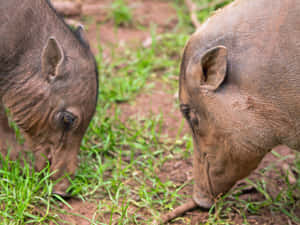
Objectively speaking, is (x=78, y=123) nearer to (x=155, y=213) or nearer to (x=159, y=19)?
(x=155, y=213)

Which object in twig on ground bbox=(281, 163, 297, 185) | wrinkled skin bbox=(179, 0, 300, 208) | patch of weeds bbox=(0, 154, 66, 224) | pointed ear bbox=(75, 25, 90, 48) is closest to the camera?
wrinkled skin bbox=(179, 0, 300, 208)

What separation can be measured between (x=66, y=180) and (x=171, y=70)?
8.54 ft

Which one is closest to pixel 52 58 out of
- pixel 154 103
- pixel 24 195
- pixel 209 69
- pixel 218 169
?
pixel 24 195

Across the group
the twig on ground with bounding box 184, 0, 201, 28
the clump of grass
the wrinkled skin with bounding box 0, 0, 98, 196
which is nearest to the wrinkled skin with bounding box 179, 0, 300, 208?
the wrinkled skin with bounding box 0, 0, 98, 196

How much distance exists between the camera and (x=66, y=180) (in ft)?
13.6

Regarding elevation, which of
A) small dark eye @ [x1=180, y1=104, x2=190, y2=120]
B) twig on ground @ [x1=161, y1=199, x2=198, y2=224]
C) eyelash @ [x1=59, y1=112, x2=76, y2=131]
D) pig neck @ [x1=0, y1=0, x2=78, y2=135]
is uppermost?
pig neck @ [x1=0, y1=0, x2=78, y2=135]

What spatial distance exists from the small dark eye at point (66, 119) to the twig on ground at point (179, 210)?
3.71ft

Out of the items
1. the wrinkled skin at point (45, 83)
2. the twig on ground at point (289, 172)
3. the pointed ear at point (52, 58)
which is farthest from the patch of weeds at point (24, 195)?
the twig on ground at point (289, 172)

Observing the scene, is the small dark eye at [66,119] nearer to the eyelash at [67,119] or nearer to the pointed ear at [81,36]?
the eyelash at [67,119]

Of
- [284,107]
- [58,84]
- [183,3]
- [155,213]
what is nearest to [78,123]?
[58,84]

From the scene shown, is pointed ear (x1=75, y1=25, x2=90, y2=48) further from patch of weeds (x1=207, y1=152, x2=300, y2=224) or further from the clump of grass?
the clump of grass

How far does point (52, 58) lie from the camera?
396 centimetres

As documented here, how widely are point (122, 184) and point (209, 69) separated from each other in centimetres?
147

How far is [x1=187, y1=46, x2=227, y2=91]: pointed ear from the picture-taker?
10.5 feet
